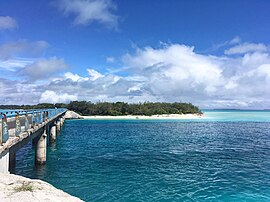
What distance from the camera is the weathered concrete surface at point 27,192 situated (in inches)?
342

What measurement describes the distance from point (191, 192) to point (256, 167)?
446 inches

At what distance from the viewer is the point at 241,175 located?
74.0ft

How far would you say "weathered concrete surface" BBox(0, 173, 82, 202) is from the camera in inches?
342

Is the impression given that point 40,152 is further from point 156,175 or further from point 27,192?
point 27,192

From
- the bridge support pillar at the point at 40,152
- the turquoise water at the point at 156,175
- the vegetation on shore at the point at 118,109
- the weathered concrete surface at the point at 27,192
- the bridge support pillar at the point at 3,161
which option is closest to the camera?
the weathered concrete surface at the point at 27,192

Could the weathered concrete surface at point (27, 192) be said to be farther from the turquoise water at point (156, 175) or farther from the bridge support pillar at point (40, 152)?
the bridge support pillar at point (40, 152)

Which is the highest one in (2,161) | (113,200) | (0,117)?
(0,117)

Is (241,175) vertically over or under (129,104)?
under

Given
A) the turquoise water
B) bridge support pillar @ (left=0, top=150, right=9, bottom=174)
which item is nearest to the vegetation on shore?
the turquoise water

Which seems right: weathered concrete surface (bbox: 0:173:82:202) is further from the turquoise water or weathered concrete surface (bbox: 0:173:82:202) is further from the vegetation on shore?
the vegetation on shore

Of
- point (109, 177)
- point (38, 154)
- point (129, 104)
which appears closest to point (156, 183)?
point (109, 177)

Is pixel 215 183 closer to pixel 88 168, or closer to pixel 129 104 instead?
pixel 88 168

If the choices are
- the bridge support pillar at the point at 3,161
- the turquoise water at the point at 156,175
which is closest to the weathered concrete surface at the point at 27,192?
the bridge support pillar at the point at 3,161

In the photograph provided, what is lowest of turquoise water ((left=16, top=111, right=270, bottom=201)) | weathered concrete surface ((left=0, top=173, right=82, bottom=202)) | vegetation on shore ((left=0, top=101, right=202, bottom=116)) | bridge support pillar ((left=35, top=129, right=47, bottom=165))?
turquoise water ((left=16, top=111, right=270, bottom=201))
